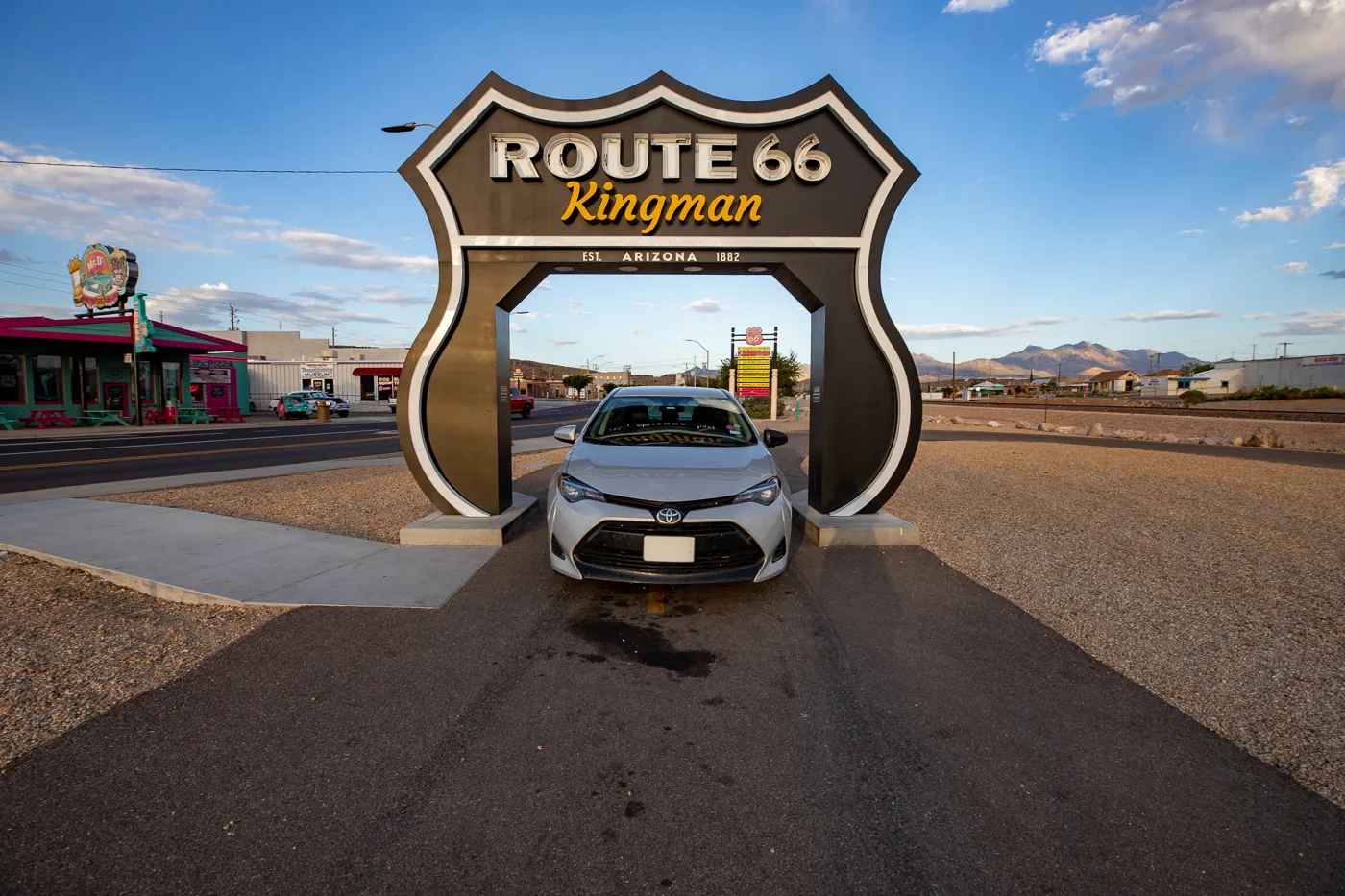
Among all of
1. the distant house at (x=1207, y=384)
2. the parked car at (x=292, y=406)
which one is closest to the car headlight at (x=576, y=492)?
the parked car at (x=292, y=406)

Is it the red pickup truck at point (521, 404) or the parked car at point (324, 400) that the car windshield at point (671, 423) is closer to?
the red pickup truck at point (521, 404)

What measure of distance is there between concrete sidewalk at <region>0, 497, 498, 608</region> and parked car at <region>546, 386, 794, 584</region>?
1.27 metres

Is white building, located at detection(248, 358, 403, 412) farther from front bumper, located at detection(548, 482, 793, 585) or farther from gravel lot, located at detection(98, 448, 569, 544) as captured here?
front bumper, located at detection(548, 482, 793, 585)

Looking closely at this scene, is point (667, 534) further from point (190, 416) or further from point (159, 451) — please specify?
point (190, 416)

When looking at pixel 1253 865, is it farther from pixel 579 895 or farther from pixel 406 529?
pixel 406 529

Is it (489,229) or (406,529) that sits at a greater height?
(489,229)

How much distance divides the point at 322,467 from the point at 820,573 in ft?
34.7

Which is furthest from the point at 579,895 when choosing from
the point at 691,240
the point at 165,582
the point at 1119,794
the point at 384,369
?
the point at 384,369

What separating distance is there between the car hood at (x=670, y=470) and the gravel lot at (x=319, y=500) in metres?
2.95

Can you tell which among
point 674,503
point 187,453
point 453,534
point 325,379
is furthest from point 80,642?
point 325,379

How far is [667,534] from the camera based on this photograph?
4316 mm

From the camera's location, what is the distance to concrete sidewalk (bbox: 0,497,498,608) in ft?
15.5

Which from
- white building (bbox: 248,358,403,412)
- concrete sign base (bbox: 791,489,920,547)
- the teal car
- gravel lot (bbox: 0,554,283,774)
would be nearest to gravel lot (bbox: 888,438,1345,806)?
concrete sign base (bbox: 791,489,920,547)

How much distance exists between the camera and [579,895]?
2.00 meters
